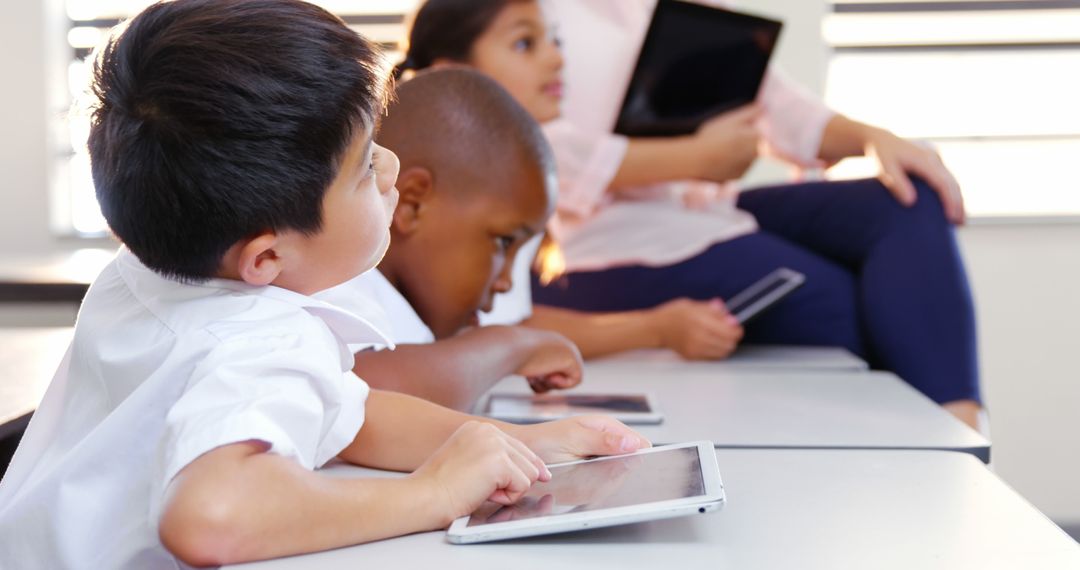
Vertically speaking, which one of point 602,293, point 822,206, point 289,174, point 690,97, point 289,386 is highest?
point 289,174

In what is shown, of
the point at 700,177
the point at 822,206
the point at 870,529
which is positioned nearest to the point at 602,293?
the point at 700,177

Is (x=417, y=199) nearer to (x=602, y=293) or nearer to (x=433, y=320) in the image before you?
(x=433, y=320)

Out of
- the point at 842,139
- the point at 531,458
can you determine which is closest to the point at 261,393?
the point at 531,458

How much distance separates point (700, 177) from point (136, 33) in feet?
4.05

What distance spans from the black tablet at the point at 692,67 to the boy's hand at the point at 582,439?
1049 mm

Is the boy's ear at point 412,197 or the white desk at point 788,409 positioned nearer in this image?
the white desk at point 788,409

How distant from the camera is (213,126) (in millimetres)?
708

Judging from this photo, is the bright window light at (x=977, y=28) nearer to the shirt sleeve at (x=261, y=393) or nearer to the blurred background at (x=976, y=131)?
the blurred background at (x=976, y=131)

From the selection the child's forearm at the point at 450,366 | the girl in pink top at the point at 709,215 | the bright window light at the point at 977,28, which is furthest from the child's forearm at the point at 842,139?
the bright window light at the point at 977,28

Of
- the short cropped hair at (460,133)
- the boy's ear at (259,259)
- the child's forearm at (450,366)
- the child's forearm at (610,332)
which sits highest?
the boy's ear at (259,259)

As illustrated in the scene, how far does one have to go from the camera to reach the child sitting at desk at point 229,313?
67cm

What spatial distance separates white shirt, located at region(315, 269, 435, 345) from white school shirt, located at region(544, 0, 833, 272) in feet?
2.23

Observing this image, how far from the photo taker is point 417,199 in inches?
47.0

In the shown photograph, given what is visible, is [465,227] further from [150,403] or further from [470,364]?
[150,403]
